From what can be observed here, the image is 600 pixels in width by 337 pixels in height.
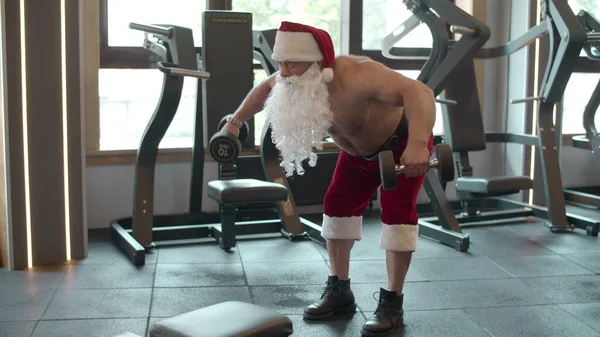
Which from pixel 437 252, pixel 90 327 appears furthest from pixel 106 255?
pixel 437 252

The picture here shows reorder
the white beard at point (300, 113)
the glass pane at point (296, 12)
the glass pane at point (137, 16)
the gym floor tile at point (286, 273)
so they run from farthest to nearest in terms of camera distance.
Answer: the glass pane at point (296, 12), the glass pane at point (137, 16), the gym floor tile at point (286, 273), the white beard at point (300, 113)

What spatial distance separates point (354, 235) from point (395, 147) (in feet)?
1.40

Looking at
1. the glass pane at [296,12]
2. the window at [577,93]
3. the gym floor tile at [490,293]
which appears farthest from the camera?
the window at [577,93]

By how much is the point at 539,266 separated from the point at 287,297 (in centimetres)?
149

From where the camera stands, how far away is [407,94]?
2.69m

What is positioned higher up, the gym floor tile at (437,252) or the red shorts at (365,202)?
the red shorts at (365,202)

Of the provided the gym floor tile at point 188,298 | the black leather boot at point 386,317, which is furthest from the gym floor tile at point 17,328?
the black leather boot at point 386,317

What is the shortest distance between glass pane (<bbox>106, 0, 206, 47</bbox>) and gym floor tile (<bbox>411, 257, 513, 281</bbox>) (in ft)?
6.99

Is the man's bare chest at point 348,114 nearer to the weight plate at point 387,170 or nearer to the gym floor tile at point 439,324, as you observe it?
the weight plate at point 387,170

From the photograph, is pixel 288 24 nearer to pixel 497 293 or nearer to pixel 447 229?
pixel 497 293

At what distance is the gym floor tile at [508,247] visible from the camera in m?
4.39

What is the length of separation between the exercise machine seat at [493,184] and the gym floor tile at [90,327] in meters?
2.46

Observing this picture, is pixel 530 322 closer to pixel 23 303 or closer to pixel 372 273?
pixel 372 273

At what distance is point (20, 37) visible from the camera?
12.5 ft
